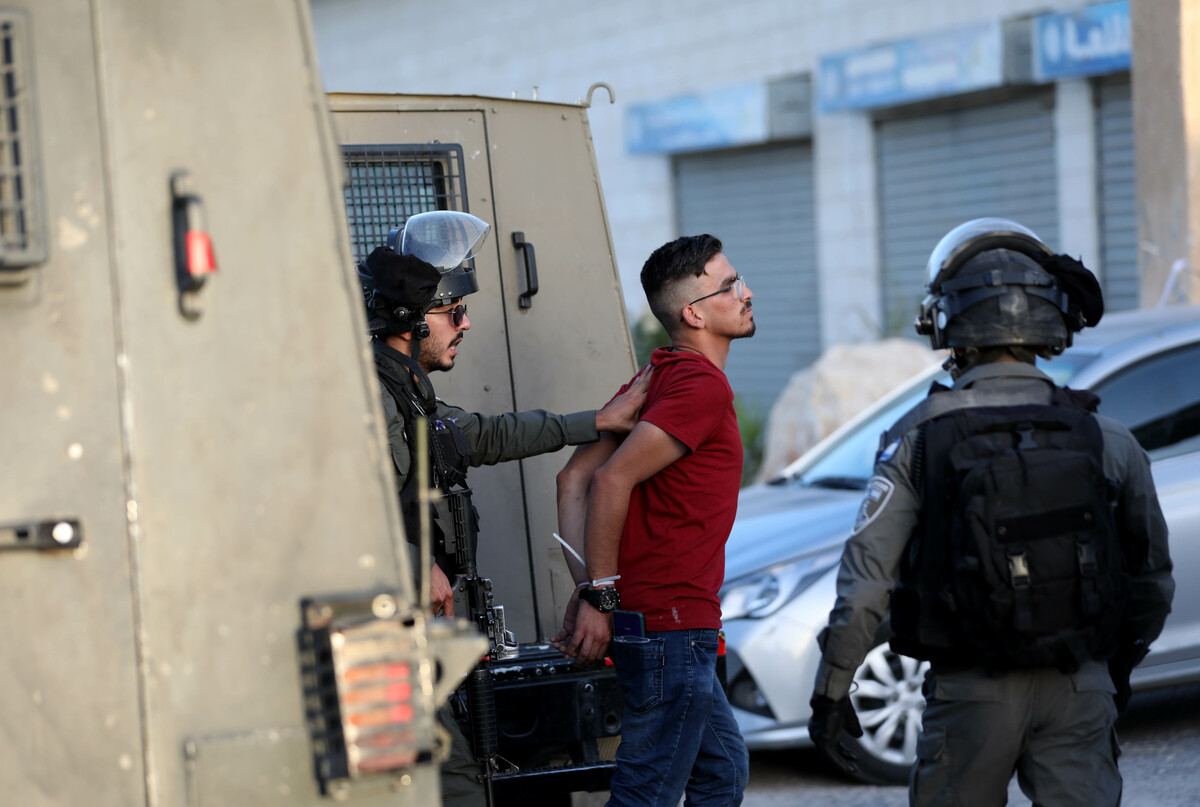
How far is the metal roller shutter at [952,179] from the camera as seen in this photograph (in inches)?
495

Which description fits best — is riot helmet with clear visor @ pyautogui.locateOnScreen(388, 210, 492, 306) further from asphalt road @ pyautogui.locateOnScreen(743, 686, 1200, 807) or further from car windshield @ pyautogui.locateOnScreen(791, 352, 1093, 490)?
car windshield @ pyautogui.locateOnScreen(791, 352, 1093, 490)

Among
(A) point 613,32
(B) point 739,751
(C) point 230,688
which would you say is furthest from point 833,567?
(A) point 613,32

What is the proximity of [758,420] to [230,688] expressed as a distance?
11.5 m

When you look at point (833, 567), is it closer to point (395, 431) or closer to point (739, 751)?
point (739, 751)

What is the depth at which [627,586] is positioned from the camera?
3250 millimetres

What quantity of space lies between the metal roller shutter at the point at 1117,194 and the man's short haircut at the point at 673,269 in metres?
9.29

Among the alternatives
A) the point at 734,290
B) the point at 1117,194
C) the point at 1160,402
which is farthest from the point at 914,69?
the point at 734,290

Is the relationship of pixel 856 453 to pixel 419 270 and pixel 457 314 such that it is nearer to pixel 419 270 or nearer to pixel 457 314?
pixel 457 314

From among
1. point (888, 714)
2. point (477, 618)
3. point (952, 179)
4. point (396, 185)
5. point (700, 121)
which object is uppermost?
point (700, 121)

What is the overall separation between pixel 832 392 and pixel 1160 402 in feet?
15.4

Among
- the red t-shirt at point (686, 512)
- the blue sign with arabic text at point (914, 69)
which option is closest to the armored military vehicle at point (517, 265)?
the red t-shirt at point (686, 512)

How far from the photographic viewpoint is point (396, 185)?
3.95 metres

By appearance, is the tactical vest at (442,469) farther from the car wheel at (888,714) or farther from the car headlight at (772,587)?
the car wheel at (888,714)

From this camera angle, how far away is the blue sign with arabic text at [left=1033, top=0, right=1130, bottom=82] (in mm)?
11195
